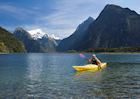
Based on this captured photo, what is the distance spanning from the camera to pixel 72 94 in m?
33.2

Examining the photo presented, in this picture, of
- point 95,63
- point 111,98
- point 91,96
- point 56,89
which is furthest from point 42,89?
point 95,63

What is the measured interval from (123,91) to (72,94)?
6.82 m

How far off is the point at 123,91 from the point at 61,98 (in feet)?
29.3

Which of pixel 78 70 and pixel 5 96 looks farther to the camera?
pixel 78 70

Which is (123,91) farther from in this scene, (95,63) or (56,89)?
(95,63)

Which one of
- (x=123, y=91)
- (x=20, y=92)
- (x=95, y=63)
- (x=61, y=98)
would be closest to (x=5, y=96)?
(x=20, y=92)

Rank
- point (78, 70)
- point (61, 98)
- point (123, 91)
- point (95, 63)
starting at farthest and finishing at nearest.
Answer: point (95, 63)
point (78, 70)
point (123, 91)
point (61, 98)

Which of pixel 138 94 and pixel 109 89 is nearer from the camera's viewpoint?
pixel 138 94

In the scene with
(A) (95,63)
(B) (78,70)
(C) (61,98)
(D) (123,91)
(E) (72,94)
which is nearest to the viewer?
(C) (61,98)

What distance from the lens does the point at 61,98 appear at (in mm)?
31000

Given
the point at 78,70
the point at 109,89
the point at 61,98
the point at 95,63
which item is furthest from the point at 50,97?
the point at 95,63

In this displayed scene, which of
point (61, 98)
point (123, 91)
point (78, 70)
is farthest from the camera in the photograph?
point (78, 70)

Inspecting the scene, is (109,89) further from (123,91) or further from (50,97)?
(50,97)

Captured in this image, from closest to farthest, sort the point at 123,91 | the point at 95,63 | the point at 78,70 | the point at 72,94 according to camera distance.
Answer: the point at 72,94
the point at 123,91
the point at 78,70
the point at 95,63
